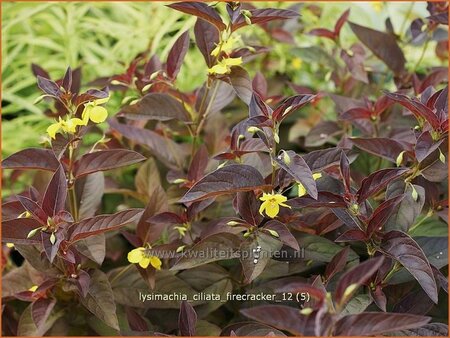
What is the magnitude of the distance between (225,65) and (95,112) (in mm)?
214

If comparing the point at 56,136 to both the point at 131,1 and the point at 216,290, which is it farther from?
the point at 131,1

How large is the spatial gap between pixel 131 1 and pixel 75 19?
18 centimetres

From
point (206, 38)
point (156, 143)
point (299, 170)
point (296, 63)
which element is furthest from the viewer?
point (296, 63)

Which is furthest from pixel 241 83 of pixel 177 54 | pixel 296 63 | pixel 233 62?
pixel 296 63

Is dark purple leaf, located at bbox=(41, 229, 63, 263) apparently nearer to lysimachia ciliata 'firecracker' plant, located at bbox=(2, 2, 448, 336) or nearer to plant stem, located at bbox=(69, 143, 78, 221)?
lysimachia ciliata 'firecracker' plant, located at bbox=(2, 2, 448, 336)

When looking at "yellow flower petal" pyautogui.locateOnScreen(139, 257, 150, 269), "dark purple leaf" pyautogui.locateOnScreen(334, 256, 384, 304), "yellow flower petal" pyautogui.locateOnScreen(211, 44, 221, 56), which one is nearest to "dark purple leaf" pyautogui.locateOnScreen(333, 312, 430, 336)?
"dark purple leaf" pyautogui.locateOnScreen(334, 256, 384, 304)

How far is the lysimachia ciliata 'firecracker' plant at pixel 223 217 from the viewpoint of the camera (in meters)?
0.92

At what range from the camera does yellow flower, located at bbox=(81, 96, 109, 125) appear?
939 millimetres

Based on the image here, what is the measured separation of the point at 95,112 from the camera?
0.94m

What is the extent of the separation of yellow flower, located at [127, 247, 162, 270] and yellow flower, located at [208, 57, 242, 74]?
288mm

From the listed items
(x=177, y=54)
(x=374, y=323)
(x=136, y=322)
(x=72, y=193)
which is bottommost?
(x=136, y=322)

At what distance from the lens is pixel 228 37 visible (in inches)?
40.6

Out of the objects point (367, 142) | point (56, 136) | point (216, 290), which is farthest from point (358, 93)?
point (56, 136)

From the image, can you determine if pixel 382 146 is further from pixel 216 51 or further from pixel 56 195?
pixel 56 195
